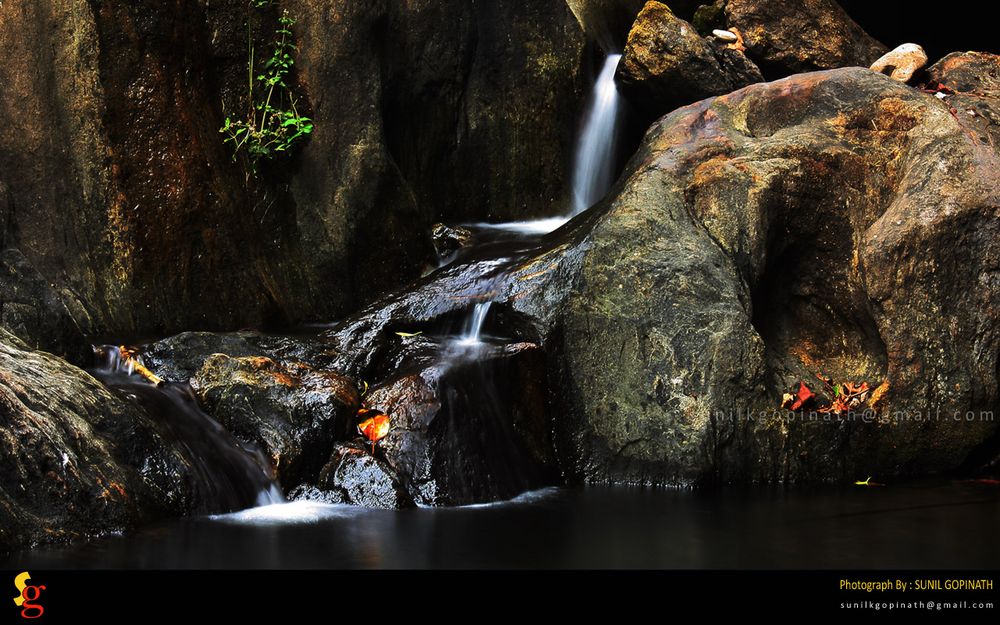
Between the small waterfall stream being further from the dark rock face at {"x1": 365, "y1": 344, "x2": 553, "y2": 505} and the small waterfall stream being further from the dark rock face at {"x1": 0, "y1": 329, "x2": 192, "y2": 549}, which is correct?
the dark rock face at {"x1": 0, "y1": 329, "x2": 192, "y2": 549}

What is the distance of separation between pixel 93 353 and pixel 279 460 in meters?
1.61

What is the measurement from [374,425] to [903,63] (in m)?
6.22

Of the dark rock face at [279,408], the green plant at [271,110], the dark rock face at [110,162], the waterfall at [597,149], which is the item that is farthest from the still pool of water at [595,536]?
the waterfall at [597,149]

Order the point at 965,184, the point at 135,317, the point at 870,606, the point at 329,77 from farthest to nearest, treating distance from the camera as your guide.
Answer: the point at 329,77 → the point at 135,317 → the point at 965,184 → the point at 870,606

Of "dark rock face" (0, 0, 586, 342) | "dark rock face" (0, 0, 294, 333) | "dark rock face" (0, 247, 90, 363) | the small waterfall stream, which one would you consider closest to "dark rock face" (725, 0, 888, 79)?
"dark rock face" (0, 0, 586, 342)

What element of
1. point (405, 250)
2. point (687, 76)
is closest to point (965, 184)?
point (687, 76)

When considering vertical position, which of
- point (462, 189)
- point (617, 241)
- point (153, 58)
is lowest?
point (617, 241)

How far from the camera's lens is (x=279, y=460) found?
5.47m

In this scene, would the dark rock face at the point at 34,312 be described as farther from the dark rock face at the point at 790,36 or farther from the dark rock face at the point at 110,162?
the dark rock face at the point at 790,36

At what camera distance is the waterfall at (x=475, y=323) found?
6.82m

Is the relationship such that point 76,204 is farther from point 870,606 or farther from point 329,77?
point 870,606

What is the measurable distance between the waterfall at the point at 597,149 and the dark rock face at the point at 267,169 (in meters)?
0.19

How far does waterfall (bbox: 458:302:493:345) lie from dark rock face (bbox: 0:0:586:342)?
5.54 ft

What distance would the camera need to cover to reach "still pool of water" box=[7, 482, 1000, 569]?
4.22 m
